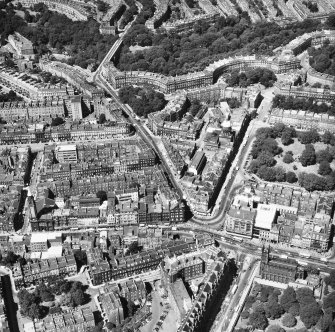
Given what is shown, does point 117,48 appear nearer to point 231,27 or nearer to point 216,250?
point 231,27

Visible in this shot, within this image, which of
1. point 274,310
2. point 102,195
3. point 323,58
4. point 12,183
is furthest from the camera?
point 323,58

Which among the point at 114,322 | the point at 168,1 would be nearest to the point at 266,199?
the point at 114,322

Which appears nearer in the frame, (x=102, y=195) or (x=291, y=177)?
(x=102, y=195)

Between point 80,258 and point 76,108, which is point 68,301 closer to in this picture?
point 80,258

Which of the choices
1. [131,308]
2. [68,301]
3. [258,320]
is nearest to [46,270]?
[68,301]

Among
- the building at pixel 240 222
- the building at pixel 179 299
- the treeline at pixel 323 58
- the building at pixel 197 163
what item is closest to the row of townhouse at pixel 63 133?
the building at pixel 197 163

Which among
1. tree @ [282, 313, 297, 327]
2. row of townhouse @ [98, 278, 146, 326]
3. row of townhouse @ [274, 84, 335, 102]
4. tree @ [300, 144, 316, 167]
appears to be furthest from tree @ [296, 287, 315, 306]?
row of townhouse @ [274, 84, 335, 102]
